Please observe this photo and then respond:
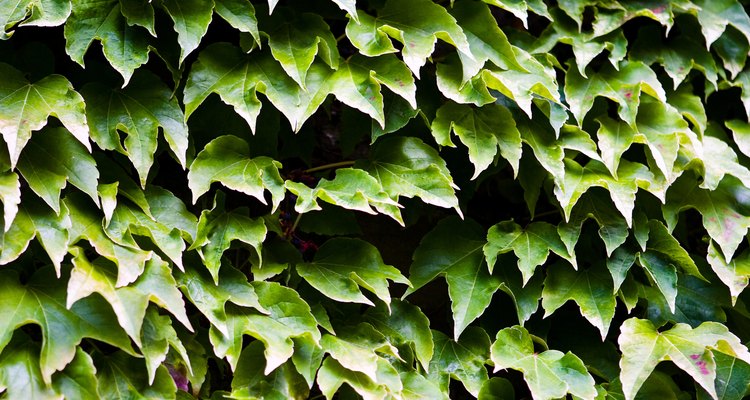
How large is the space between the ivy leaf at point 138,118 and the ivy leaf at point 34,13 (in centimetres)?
16

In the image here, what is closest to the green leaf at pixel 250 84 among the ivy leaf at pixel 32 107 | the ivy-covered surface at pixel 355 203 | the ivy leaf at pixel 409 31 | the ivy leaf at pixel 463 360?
the ivy-covered surface at pixel 355 203

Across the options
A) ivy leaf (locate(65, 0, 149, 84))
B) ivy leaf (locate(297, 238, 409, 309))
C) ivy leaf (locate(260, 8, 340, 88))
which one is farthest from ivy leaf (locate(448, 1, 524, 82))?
ivy leaf (locate(65, 0, 149, 84))

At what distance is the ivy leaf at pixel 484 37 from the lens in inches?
64.9

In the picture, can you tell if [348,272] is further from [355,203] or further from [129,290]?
[129,290]

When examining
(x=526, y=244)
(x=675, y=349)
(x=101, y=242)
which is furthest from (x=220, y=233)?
(x=675, y=349)

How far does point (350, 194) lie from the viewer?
57.8 inches

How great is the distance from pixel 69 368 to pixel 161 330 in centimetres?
16

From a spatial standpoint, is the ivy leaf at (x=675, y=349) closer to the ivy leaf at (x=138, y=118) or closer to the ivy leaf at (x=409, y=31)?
the ivy leaf at (x=409, y=31)

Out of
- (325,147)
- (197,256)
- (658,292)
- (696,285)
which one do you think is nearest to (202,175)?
(197,256)

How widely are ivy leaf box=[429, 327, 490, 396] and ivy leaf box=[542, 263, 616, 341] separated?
0.57 feet

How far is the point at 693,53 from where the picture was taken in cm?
200

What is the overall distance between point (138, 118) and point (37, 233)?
30 centimetres

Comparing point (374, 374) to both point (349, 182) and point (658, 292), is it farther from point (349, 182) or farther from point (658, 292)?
point (658, 292)

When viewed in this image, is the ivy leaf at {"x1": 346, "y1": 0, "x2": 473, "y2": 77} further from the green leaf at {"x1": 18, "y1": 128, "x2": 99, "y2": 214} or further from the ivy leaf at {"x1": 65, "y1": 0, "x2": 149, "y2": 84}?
the green leaf at {"x1": 18, "y1": 128, "x2": 99, "y2": 214}
